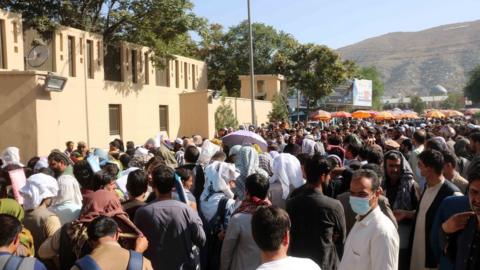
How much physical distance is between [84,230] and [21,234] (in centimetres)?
61

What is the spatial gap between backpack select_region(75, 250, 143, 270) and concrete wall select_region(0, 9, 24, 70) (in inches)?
597

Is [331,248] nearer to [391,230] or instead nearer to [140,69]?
[391,230]

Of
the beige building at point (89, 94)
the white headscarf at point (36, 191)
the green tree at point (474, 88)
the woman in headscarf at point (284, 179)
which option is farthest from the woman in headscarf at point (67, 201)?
the green tree at point (474, 88)

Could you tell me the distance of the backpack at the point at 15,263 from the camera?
333 cm

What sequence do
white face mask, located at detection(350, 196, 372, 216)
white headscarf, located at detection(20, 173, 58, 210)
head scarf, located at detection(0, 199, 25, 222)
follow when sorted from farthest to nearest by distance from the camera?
white headscarf, located at detection(20, 173, 58, 210) < head scarf, located at detection(0, 199, 25, 222) < white face mask, located at detection(350, 196, 372, 216)

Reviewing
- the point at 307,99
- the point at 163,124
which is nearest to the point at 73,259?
the point at 163,124

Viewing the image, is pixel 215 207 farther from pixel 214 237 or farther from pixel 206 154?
pixel 206 154

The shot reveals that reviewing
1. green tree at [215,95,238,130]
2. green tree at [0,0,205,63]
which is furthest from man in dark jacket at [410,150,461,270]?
green tree at [215,95,238,130]

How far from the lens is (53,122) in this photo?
1616 centimetres

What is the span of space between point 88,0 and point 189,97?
24.5 ft

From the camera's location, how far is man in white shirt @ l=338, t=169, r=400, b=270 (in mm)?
3545

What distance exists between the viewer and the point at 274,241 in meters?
3.03

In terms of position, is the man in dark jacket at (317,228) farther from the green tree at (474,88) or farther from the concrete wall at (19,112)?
the green tree at (474,88)

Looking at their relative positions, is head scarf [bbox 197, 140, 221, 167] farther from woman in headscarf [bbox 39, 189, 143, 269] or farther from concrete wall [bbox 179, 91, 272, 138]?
concrete wall [bbox 179, 91, 272, 138]
